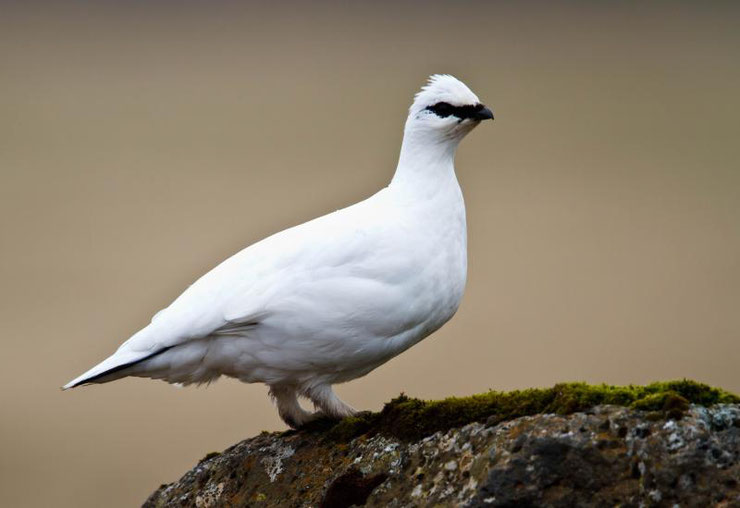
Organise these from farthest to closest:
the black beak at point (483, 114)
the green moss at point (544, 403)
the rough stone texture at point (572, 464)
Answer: the black beak at point (483, 114) → the green moss at point (544, 403) → the rough stone texture at point (572, 464)

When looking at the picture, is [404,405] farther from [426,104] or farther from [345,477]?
[426,104]

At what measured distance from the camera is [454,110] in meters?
4.84

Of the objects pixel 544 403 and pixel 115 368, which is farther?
pixel 115 368

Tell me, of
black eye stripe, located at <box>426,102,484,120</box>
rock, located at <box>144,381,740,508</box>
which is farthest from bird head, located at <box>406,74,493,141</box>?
rock, located at <box>144,381,740,508</box>

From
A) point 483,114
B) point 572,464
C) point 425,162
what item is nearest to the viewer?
point 572,464

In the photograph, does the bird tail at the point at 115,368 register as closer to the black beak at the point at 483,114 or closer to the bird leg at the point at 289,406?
the bird leg at the point at 289,406

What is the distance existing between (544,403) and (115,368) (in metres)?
1.99

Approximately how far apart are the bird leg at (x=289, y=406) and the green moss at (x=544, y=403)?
0.89m

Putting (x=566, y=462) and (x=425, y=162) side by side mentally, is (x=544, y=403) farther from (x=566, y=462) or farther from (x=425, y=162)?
(x=425, y=162)

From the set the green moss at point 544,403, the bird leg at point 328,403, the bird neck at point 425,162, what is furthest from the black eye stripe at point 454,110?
the green moss at point 544,403

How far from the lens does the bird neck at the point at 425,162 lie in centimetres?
484

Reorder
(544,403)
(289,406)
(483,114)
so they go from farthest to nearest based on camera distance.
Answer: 1. (483,114)
2. (289,406)
3. (544,403)

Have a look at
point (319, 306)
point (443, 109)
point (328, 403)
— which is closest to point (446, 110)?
point (443, 109)

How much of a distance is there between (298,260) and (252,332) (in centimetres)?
37
